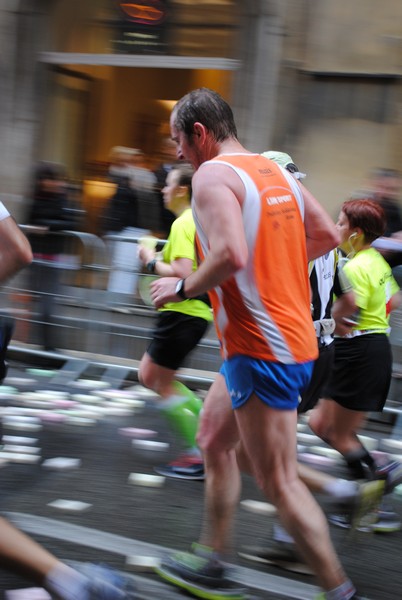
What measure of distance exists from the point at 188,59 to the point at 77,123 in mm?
2265

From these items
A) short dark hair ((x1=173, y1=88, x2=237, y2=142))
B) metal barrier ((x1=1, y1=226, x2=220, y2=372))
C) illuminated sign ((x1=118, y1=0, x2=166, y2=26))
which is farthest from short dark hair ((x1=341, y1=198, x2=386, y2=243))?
illuminated sign ((x1=118, y1=0, x2=166, y2=26))

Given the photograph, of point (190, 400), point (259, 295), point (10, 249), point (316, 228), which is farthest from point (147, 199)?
point (259, 295)

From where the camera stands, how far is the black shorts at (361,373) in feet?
16.4

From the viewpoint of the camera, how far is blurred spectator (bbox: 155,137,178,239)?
955 cm

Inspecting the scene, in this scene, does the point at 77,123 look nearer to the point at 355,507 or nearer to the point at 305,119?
the point at 305,119

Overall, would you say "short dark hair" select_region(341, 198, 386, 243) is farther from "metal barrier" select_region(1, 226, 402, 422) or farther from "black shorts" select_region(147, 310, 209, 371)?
"metal barrier" select_region(1, 226, 402, 422)

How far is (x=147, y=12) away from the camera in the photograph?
1133 centimetres

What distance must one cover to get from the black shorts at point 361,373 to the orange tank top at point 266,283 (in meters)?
1.52

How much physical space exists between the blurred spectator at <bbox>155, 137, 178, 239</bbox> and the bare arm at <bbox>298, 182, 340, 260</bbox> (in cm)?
558

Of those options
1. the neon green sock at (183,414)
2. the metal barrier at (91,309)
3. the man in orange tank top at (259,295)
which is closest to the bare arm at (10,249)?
the man in orange tank top at (259,295)

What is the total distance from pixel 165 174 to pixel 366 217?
17.9ft

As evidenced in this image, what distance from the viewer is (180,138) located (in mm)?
3664

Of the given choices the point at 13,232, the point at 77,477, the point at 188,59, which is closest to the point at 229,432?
the point at 13,232

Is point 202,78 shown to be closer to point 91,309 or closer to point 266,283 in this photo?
point 91,309
